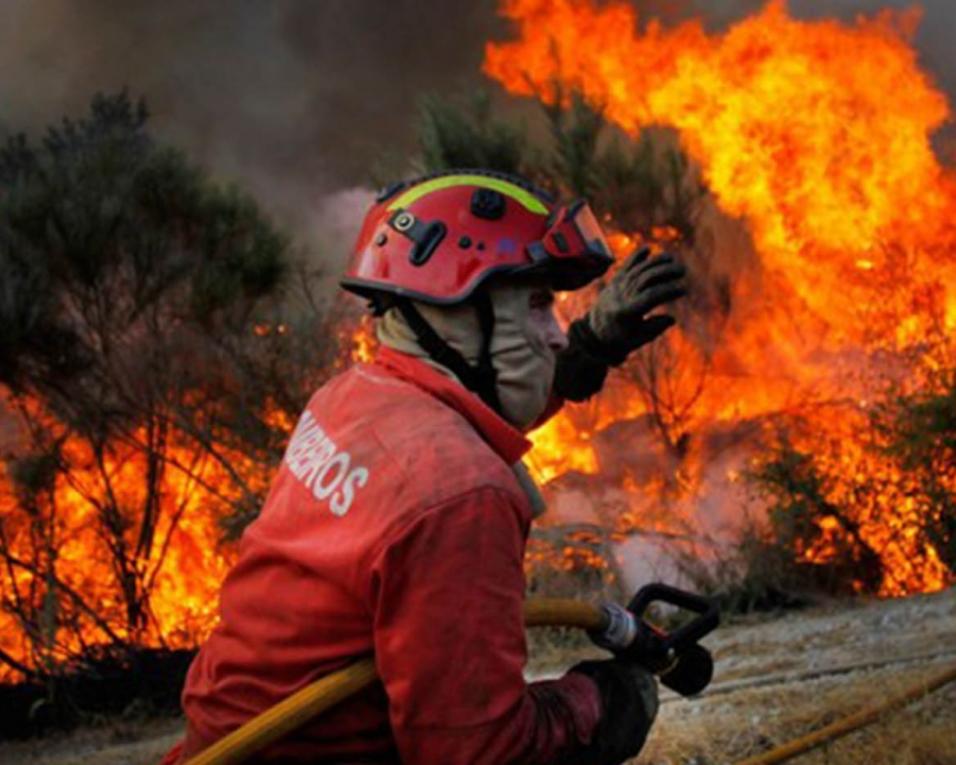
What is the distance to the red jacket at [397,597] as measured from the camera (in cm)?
174

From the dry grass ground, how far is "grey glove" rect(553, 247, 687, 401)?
5.55ft

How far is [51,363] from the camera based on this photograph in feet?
36.6

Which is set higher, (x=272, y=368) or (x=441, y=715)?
(x=272, y=368)

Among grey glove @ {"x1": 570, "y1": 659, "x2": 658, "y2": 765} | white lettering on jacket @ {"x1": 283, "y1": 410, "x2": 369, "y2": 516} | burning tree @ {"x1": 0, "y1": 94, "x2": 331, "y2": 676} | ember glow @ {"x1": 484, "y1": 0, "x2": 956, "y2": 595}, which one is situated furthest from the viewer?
ember glow @ {"x1": 484, "y1": 0, "x2": 956, "y2": 595}

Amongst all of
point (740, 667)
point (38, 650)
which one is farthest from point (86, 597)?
point (740, 667)

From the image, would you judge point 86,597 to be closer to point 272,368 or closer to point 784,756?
point 272,368

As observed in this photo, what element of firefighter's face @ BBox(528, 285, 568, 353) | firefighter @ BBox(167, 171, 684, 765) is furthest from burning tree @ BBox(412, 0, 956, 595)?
firefighter @ BBox(167, 171, 684, 765)

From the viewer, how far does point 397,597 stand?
175 centimetres

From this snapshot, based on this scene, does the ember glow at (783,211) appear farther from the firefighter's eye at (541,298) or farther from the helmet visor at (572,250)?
the firefighter's eye at (541,298)

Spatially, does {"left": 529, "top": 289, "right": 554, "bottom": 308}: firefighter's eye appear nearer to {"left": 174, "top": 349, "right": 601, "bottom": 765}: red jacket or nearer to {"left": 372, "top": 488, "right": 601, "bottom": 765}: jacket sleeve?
{"left": 174, "top": 349, "right": 601, "bottom": 765}: red jacket

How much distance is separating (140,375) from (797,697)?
26.7ft

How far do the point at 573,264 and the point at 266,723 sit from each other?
1043 millimetres

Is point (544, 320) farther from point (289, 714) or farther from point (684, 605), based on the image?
point (289, 714)

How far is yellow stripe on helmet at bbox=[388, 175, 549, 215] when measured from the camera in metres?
2.32
